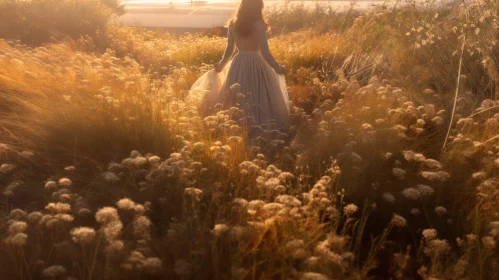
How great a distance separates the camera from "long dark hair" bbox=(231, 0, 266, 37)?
6961 mm

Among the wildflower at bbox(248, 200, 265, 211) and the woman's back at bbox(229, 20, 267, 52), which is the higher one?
the woman's back at bbox(229, 20, 267, 52)

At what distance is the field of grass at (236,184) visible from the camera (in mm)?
3168

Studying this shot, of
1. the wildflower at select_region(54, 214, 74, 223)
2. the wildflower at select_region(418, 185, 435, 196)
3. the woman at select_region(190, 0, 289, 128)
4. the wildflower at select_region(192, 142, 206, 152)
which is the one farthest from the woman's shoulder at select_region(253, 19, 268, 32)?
the wildflower at select_region(54, 214, 74, 223)

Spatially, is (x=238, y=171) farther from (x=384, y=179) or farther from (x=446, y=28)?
(x=446, y=28)

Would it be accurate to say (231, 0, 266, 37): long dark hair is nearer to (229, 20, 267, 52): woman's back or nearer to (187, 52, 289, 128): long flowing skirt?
(229, 20, 267, 52): woman's back

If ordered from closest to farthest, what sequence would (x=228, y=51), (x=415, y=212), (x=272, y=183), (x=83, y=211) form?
(x=272, y=183) → (x=83, y=211) → (x=415, y=212) → (x=228, y=51)

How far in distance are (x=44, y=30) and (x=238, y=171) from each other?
11346 millimetres

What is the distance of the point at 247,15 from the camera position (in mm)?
7004

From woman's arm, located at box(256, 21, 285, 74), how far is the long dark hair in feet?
0.31

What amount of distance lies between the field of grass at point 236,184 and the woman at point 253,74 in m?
0.55

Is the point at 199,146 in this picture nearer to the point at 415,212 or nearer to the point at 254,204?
the point at 254,204

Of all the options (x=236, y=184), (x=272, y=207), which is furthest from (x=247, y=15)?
(x=272, y=207)

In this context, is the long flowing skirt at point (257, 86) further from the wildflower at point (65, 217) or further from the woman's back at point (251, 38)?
the wildflower at point (65, 217)

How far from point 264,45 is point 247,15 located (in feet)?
1.33
